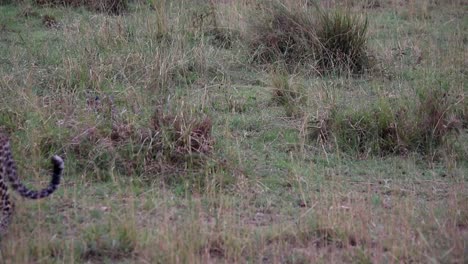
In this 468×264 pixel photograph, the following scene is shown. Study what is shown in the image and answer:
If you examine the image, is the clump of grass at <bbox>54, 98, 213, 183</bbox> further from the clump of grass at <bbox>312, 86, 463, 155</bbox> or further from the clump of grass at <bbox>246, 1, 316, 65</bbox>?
the clump of grass at <bbox>246, 1, 316, 65</bbox>

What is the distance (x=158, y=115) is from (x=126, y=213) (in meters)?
1.27

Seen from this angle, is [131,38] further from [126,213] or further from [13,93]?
[126,213]

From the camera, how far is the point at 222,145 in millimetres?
6281

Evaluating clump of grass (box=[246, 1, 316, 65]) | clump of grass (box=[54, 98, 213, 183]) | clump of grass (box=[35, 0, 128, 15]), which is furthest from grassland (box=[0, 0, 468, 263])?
clump of grass (box=[35, 0, 128, 15])

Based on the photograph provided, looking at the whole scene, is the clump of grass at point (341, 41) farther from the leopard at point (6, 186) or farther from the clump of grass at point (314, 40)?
the leopard at point (6, 186)

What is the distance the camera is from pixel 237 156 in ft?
20.0

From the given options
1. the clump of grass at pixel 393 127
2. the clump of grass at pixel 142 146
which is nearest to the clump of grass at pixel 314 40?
the clump of grass at pixel 393 127

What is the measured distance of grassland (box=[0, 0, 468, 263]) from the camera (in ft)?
15.6

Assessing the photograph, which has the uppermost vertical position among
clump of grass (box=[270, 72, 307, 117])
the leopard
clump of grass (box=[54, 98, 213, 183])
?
the leopard

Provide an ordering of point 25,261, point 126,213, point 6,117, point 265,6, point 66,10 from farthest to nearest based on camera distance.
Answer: point 66,10, point 265,6, point 6,117, point 126,213, point 25,261

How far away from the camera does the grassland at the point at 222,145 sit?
15.6 ft

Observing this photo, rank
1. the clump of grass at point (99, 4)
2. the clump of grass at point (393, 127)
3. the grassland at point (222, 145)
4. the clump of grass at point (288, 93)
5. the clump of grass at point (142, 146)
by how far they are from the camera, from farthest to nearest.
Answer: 1. the clump of grass at point (99, 4)
2. the clump of grass at point (288, 93)
3. the clump of grass at point (393, 127)
4. the clump of grass at point (142, 146)
5. the grassland at point (222, 145)

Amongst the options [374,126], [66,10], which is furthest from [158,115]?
[66,10]

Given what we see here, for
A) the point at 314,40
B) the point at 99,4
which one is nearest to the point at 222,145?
the point at 314,40
